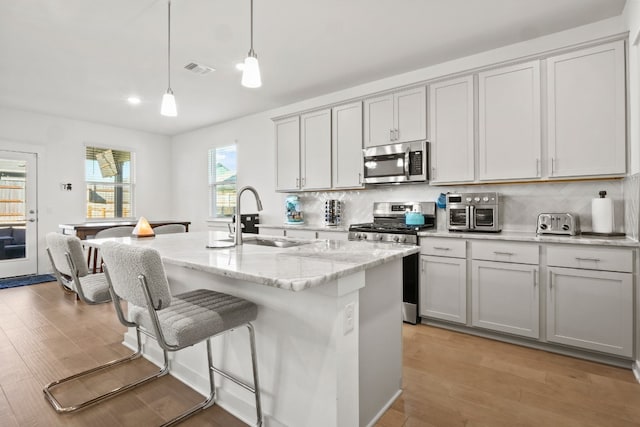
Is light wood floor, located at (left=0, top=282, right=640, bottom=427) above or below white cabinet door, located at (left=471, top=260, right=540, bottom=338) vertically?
below

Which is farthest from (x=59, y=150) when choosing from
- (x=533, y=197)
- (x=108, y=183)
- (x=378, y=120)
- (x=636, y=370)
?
(x=636, y=370)

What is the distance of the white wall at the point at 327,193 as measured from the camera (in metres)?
2.94

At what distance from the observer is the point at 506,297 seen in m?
2.87

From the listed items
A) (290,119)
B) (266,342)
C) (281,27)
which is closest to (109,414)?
(266,342)

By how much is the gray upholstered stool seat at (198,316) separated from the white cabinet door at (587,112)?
2.75 m

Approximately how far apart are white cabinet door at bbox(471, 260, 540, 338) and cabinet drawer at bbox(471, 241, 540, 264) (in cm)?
4

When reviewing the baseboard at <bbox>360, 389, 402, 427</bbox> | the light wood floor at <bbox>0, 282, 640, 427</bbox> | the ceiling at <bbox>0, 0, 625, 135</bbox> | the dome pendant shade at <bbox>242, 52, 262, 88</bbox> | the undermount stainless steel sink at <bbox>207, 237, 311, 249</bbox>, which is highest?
the ceiling at <bbox>0, 0, 625, 135</bbox>

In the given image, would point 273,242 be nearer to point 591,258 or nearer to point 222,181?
point 591,258

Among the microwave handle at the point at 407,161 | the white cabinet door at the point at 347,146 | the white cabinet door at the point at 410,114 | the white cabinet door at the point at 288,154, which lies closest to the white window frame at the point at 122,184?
the white cabinet door at the point at 288,154

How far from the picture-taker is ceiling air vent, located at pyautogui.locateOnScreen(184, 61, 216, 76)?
362 cm

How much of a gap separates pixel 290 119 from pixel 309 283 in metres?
3.86

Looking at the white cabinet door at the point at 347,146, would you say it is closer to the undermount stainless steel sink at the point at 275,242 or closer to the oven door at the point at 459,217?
the oven door at the point at 459,217

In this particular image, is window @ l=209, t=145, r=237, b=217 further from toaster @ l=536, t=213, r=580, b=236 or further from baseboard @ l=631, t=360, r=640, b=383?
baseboard @ l=631, t=360, r=640, b=383

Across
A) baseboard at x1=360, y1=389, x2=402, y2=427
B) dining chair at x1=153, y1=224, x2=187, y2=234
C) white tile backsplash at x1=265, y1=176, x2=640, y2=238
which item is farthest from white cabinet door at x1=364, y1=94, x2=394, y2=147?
baseboard at x1=360, y1=389, x2=402, y2=427
